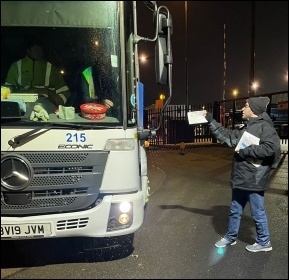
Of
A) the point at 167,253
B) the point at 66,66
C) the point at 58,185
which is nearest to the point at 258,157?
the point at 167,253

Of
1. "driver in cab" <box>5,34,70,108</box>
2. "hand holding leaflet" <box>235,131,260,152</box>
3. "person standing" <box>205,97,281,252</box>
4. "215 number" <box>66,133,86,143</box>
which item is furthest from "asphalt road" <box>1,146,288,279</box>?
"driver in cab" <box>5,34,70,108</box>

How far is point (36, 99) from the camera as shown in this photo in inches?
129

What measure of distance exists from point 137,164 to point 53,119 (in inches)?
36.8

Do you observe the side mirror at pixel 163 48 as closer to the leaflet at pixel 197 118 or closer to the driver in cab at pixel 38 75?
the leaflet at pixel 197 118

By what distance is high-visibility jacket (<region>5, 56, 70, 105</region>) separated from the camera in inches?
129

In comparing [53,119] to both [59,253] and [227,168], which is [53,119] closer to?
[59,253]

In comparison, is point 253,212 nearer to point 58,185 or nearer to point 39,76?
point 58,185

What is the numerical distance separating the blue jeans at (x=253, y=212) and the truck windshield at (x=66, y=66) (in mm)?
1652

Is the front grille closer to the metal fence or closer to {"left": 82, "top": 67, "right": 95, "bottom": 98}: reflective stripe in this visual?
{"left": 82, "top": 67, "right": 95, "bottom": 98}: reflective stripe

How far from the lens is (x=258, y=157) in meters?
3.54

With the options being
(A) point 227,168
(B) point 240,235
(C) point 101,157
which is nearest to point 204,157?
(A) point 227,168

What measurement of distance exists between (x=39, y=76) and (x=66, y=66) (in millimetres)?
286

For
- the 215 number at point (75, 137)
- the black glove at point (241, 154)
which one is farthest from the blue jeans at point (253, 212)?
the 215 number at point (75, 137)

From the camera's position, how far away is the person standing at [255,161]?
139 inches
